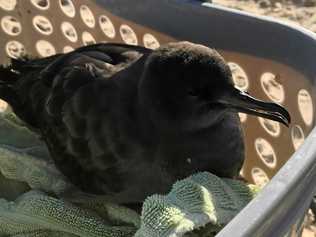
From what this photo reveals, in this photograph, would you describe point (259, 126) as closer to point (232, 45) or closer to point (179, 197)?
point (232, 45)

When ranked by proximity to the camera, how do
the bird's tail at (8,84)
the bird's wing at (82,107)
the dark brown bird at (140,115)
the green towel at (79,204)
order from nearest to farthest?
the green towel at (79,204)
the dark brown bird at (140,115)
the bird's wing at (82,107)
the bird's tail at (8,84)

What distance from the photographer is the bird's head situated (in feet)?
3.05

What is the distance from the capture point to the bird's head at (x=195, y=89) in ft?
3.05

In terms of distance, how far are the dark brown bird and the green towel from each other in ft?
0.12

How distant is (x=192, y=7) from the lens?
3.91 feet

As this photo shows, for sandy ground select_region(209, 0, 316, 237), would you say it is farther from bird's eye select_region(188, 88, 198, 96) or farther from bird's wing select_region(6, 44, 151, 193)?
bird's eye select_region(188, 88, 198, 96)

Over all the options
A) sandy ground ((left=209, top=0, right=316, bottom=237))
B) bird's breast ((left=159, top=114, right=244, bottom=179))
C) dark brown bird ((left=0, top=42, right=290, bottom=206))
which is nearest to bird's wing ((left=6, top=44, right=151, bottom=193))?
dark brown bird ((left=0, top=42, right=290, bottom=206))

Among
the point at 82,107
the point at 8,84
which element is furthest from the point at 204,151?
the point at 8,84

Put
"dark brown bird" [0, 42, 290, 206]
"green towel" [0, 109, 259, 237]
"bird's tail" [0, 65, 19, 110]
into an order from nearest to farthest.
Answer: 1. "green towel" [0, 109, 259, 237]
2. "dark brown bird" [0, 42, 290, 206]
3. "bird's tail" [0, 65, 19, 110]

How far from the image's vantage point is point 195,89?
0.94m

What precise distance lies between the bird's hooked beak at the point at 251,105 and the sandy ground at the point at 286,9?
1.28 meters

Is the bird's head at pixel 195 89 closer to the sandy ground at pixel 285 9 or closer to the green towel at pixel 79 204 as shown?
the green towel at pixel 79 204

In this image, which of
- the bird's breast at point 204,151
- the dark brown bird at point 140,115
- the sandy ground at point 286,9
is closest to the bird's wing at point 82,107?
the dark brown bird at point 140,115

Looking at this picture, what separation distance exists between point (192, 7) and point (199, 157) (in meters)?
0.30
